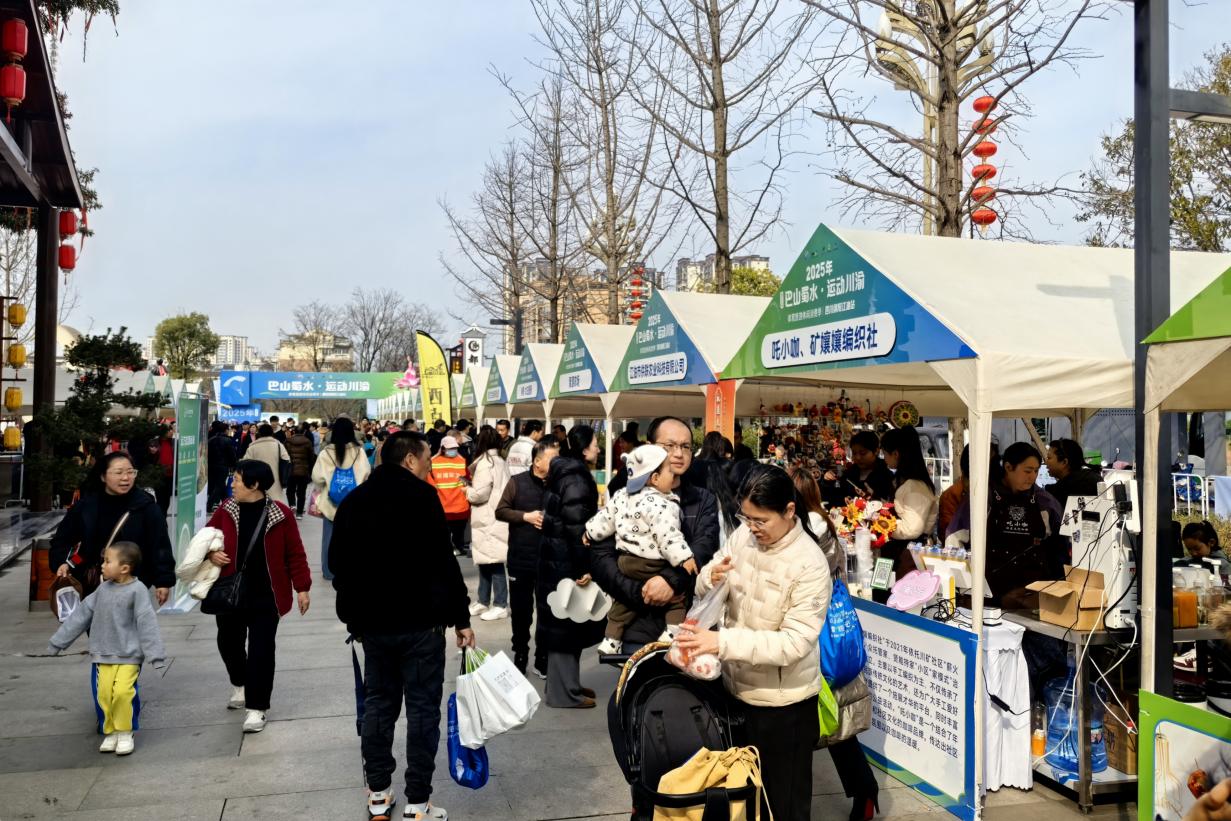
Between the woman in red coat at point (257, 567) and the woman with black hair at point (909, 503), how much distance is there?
137 inches

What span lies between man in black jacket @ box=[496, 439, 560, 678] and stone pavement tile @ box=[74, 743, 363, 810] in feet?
6.46

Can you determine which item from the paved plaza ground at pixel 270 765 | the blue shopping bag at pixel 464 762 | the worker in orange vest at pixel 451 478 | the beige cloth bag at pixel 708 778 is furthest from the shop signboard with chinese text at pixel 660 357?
the beige cloth bag at pixel 708 778

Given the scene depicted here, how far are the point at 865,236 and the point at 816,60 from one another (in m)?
3.88

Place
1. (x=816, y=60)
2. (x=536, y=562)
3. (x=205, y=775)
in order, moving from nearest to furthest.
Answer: (x=205, y=775) < (x=536, y=562) < (x=816, y=60)

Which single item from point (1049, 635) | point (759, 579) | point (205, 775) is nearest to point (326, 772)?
point (205, 775)

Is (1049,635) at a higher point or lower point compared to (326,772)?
higher

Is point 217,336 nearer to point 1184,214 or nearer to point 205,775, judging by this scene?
point 1184,214

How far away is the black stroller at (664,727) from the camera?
9.49 ft

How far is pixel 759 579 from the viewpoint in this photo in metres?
3.15

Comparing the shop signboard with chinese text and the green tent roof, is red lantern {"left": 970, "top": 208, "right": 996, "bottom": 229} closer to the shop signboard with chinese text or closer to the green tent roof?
the shop signboard with chinese text

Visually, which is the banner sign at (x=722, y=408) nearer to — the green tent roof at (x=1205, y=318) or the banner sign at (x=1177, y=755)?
the green tent roof at (x=1205, y=318)

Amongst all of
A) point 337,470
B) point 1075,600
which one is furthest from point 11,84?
point 1075,600

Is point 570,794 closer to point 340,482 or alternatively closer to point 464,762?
point 464,762

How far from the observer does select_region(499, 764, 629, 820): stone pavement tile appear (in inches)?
175
